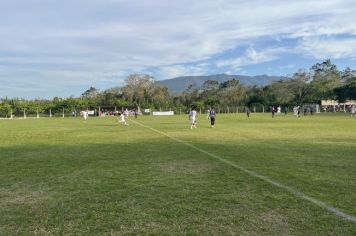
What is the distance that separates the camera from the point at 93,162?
13477mm

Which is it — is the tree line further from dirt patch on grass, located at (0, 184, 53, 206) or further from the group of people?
dirt patch on grass, located at (0, 184, 53, 206)

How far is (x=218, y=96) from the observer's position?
5148 inches

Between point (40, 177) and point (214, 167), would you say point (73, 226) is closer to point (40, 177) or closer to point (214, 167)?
point (40, 177)

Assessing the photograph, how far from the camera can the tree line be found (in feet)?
351

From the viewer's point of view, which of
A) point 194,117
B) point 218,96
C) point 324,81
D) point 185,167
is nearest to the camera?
point 185,167

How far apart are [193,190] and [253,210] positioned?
74.1 inches

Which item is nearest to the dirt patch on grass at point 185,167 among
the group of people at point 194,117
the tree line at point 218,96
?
the group of people at point 194,117

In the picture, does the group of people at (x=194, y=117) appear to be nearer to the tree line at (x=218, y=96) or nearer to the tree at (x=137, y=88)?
the tree line at (x=218, y=96)

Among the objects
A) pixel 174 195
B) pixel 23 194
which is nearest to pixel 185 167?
pixel 174 195

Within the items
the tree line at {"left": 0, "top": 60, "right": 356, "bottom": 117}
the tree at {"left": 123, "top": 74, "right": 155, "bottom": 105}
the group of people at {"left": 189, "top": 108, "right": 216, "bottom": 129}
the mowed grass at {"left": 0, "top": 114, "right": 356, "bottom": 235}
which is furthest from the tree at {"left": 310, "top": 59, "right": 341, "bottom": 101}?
the mowed grass at {"left": 0, "top": 114, "right": 356, "bottom": 235}

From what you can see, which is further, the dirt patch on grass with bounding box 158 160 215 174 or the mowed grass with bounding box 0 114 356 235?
the dirt patch on grass with bounding box 158 160 215 174

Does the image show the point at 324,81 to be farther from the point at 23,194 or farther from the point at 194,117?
the point at 23,194

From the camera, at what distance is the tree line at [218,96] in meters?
107

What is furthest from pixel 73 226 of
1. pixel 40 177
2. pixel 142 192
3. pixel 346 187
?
pixel 346 187
